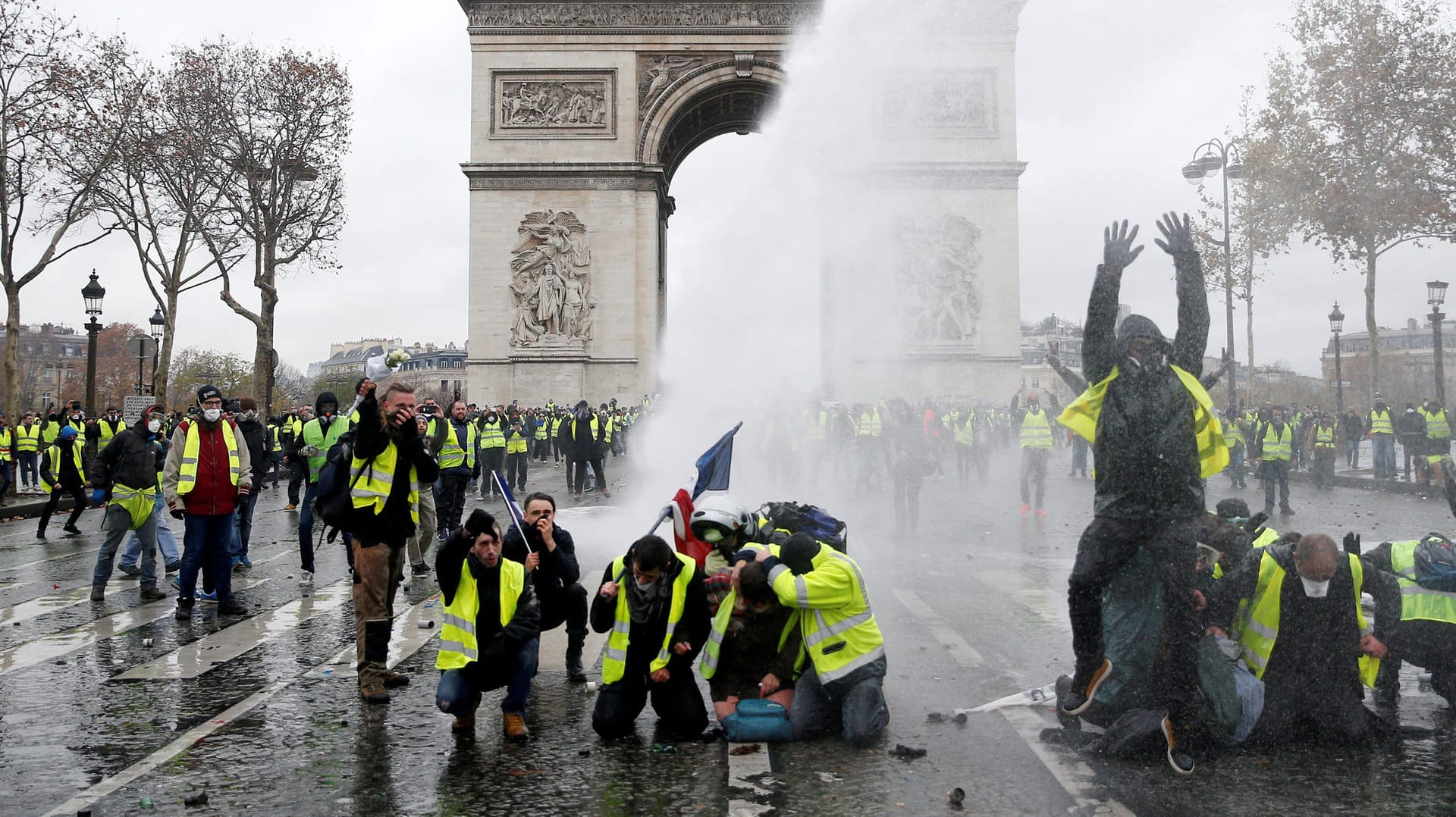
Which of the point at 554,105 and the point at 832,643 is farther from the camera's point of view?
the point at 554,105

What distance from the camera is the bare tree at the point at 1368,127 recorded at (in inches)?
938

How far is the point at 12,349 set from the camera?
23.4 meters

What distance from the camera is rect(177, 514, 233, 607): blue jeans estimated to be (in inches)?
323

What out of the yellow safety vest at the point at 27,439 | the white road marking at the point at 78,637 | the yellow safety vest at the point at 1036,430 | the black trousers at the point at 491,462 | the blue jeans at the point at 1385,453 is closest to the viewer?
the white road marking at the point at 78,637

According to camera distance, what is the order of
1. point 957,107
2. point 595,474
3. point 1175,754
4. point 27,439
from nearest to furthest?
point 1175,754 < point 595,474 < point 27,439 < point 957,107

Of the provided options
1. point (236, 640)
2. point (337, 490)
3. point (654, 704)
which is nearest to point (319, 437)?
point (236, 640)

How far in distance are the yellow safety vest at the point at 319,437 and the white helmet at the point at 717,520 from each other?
5856mm

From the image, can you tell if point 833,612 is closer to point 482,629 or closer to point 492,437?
point 482,629

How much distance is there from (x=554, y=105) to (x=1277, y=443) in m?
23.1

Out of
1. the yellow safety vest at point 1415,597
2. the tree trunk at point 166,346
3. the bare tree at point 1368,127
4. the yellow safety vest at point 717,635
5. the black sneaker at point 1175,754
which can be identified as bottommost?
the black sneaker at point 1175,754

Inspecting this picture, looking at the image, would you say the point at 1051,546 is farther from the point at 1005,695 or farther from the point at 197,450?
the point at 197,450

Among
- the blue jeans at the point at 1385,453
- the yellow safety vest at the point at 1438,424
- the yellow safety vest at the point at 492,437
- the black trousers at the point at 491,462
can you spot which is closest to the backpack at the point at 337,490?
the black trousers at the point at 491,462

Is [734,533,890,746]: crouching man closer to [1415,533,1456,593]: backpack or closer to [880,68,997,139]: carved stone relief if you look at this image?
[1415,533,1456,593]: backpack

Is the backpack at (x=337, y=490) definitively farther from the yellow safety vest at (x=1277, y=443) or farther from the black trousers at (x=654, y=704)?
the yellow safety vest at (x=1277, y=443)
